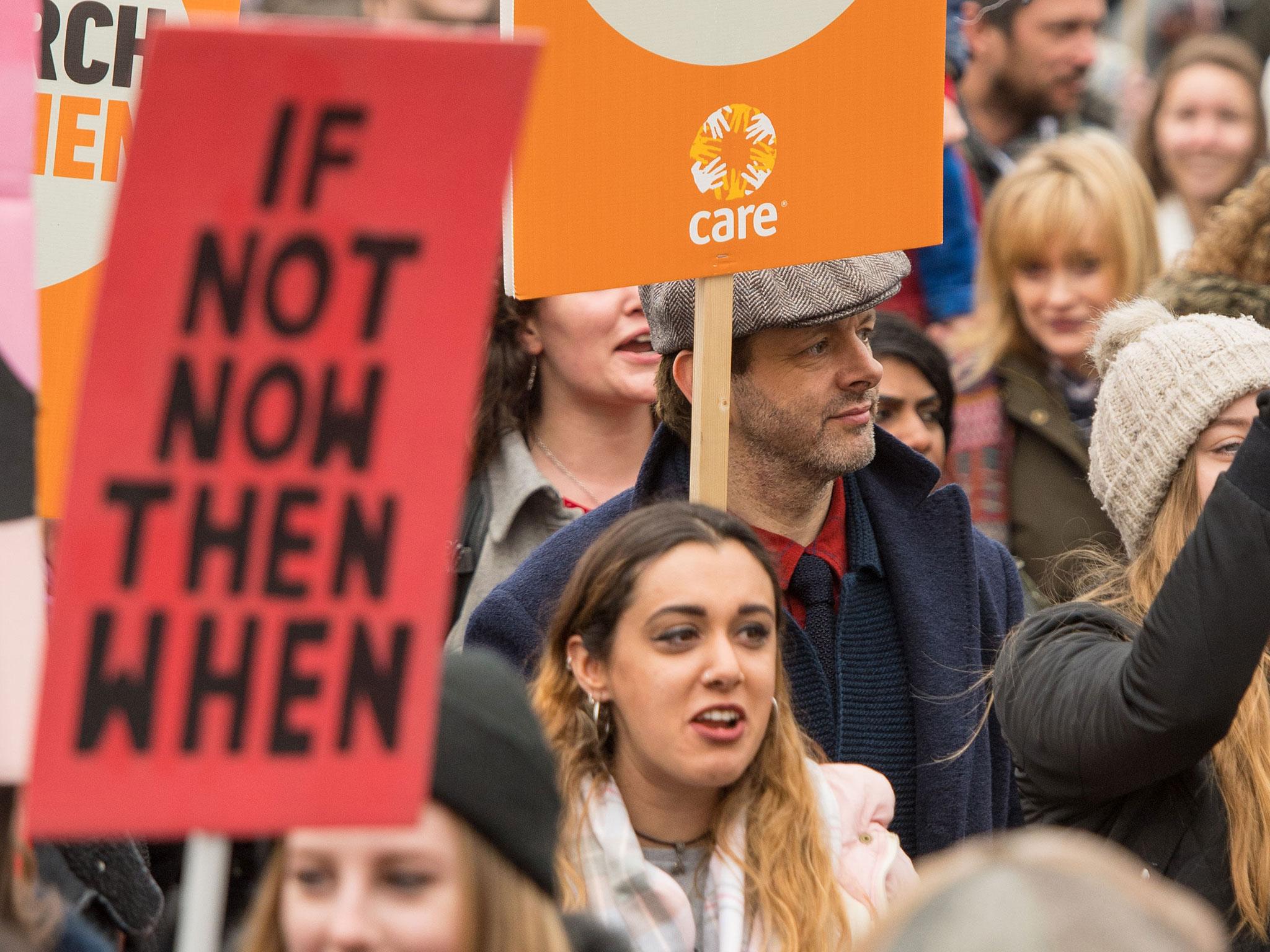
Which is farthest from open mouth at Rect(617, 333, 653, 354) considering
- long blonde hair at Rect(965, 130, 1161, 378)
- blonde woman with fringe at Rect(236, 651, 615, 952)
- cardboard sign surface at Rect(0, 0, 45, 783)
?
blonde woman with fringe at Rect(236, 651, 615, 952)

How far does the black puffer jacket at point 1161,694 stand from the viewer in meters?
2.86

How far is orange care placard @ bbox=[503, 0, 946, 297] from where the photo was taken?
11.0 feet

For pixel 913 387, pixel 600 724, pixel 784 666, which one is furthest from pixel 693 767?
pixel 913 387

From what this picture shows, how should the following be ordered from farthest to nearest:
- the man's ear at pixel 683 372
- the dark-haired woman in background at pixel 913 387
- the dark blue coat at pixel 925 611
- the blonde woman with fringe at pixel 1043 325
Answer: the blonde woman with fringe at pixel 1043 325 < the dark-haired woman in background at pixel 913 387 < the man's ear at pixel 683 372 < the dark blue coat at pixel 925 611

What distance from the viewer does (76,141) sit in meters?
3.75

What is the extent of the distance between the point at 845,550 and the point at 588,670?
82 cm

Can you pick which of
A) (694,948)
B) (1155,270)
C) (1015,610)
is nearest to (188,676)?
(694,948)

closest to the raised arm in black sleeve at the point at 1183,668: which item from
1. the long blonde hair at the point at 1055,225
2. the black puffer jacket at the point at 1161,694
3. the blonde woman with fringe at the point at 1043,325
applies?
the black puffer jacket at the point at 1161,694

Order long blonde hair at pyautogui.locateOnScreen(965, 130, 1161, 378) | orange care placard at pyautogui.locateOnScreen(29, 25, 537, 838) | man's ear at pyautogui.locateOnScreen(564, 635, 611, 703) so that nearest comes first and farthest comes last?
orange care placard at pyautogui.locateOnScreen(29, 25, 537, 838) < man's ear at pyautogui.locateOnScreen(564, 635, 611, 703) < long blonde hair at pyautogui.locateOnScreen(965, 130, 1161, 378)

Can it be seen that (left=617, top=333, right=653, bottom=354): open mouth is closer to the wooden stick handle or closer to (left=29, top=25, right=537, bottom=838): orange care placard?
(left=29, top=25, right=537, bottom=838): orange care placard

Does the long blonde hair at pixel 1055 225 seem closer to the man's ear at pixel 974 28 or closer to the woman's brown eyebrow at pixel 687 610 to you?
the man's ear at pixel 974 28

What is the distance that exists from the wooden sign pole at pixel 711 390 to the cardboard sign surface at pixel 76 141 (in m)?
1.09

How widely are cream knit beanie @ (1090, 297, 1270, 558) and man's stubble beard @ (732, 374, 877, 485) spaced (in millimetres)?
460

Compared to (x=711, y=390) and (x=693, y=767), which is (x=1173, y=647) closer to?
(x=693, y=767)
